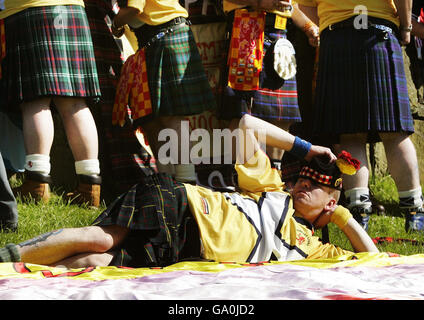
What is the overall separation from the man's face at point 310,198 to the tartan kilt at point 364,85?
93cm

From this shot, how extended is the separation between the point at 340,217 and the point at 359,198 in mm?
832

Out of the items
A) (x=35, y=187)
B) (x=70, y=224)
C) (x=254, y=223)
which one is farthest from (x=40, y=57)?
(x=254, y=223)

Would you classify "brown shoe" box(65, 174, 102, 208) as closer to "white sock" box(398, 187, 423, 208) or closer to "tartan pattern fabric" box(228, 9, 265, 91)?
"tartan pattern fabric" box(228, 9, 265, 91)

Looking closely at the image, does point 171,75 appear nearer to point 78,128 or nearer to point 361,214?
point 78,128

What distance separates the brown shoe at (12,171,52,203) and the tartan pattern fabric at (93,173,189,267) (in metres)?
1.09

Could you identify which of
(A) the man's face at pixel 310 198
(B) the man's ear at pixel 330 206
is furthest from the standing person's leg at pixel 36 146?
(B) the man's ear at pixel 330 206

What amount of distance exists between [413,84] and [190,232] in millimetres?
3653

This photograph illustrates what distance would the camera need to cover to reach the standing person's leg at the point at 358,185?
417 cm

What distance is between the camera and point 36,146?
392cm

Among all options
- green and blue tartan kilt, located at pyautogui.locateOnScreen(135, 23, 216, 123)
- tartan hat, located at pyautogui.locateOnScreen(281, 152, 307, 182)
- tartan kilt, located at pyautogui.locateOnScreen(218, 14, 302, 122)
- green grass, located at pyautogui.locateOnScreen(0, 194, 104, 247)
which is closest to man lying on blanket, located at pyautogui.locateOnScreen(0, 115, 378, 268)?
green grass, located at pyautogui.locateOnScreen(0, 194, 104, 247)

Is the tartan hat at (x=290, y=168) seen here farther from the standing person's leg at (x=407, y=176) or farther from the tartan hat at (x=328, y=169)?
the tartan hat at (x=328, y=169)

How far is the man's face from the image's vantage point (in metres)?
3.40

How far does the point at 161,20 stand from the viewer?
4.28m
